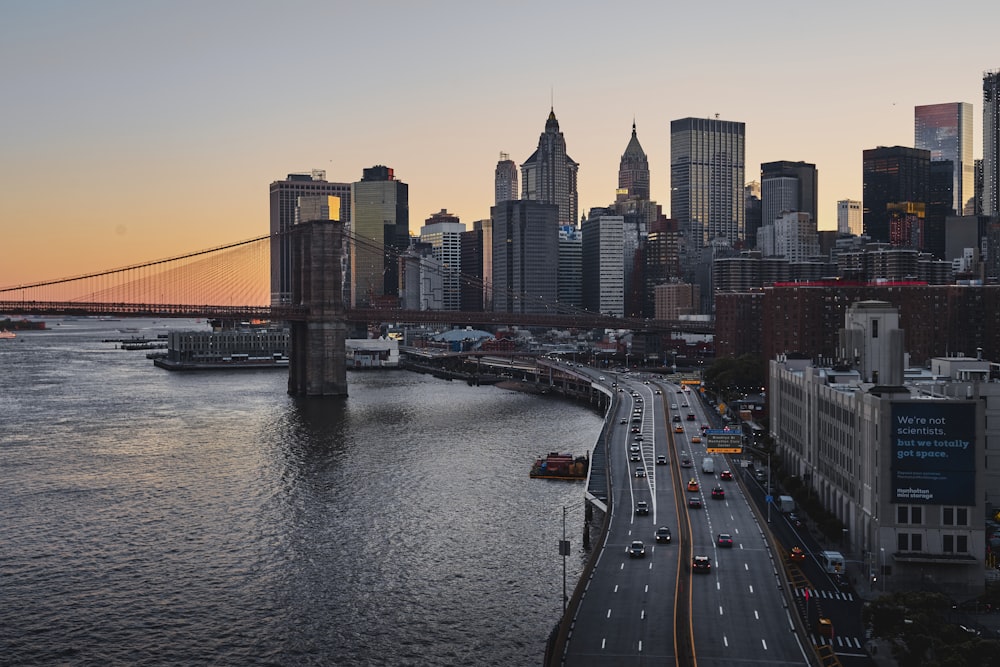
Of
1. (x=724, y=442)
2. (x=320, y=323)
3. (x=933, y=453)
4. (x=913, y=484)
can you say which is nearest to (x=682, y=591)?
(x=913, y=484)

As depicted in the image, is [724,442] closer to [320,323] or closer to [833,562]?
[833,562]

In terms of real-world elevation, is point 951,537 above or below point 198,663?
above

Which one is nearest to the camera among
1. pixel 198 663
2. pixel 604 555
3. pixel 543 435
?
pixel 198 663

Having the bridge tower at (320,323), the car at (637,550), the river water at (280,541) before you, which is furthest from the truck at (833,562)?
the bridge tower at (320,323)

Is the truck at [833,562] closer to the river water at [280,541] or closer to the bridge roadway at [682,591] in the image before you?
the bridge roadway at [682,591]

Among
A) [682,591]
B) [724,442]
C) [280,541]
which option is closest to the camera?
[682,591]

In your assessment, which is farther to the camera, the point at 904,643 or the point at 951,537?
the point at 951,537

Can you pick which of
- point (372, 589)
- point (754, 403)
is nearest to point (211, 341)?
point (754, 403)

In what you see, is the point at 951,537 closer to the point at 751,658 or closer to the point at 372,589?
the point at 751,658
